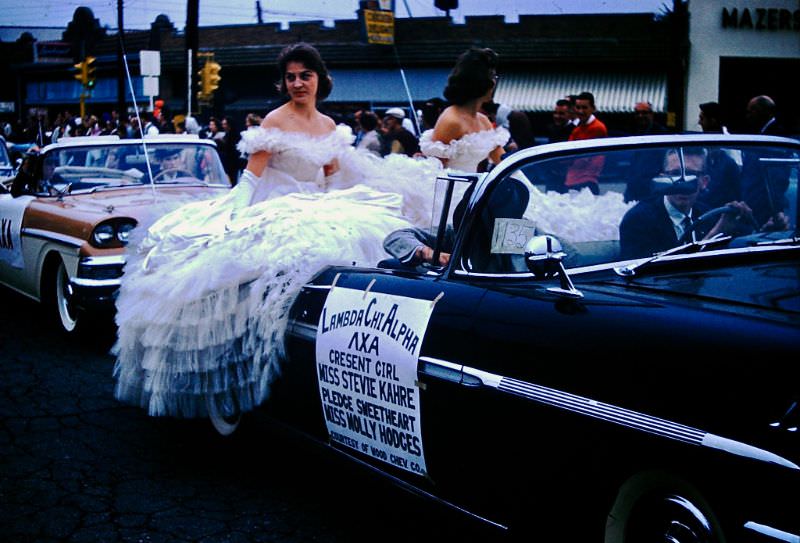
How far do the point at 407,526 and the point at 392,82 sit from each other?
100ft

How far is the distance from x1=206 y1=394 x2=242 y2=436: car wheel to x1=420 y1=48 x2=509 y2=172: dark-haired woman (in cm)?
211

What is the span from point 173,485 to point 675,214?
2.56m

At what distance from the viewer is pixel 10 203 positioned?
8.63 metres

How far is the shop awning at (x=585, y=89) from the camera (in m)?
28.8

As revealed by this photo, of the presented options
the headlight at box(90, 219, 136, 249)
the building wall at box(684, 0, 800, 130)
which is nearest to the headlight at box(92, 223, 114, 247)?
the headlight at box(90, 219, 136, 249)

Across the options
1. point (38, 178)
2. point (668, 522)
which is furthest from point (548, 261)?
point (38, 178)

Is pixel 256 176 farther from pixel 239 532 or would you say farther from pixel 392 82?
pixel 392 82

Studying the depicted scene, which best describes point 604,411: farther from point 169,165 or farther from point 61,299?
point 169,165

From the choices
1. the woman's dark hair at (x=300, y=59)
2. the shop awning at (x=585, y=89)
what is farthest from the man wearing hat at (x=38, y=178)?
the shop awning at (x=585, y=89)

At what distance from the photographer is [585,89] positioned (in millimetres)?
29000

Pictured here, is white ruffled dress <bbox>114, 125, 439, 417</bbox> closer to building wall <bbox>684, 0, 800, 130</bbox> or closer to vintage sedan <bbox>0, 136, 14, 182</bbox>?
vintage sedan <bbox>0, 136, 14, 182</bbox>

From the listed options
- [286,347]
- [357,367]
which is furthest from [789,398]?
[286,347]

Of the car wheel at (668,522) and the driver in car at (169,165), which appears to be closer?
the car wheel at (668,522)

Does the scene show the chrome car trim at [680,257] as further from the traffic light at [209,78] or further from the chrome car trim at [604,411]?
the traffic light at [209,78]
